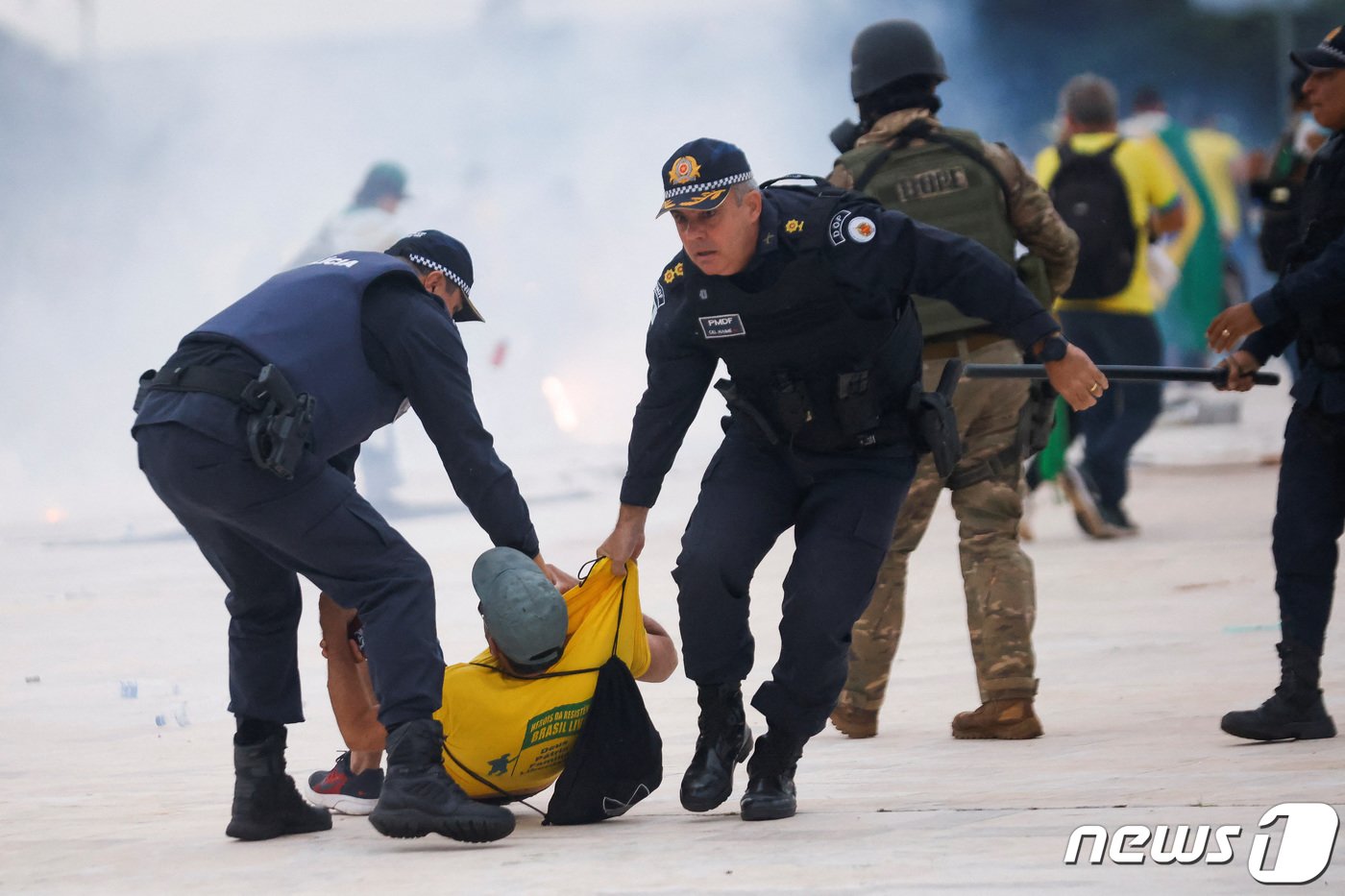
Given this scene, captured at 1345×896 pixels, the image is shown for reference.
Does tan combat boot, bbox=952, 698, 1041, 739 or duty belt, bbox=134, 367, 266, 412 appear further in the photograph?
tan combat boot, bbox=952, 698, 1041, 739

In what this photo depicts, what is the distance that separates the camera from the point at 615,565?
4.05 m

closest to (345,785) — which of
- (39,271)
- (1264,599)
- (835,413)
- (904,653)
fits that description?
(835,413)

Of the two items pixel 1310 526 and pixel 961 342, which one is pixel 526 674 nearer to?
pixel 961 342

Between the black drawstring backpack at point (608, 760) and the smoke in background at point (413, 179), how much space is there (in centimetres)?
866

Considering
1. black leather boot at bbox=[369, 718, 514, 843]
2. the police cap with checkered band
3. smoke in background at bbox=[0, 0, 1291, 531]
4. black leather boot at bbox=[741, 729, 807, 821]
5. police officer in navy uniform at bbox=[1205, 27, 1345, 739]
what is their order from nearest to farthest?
black leather boot at bbox=[369, 718, 514, 843], black leather boot at bbox=[741, 729, 807, 821], the police cap with checkered band, police officer in navy uniform at bbox=[1205, 27, 1345, 739], smoke in background at bbox=[0, 0, 1291, 531]

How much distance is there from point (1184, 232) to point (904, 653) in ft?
31.6

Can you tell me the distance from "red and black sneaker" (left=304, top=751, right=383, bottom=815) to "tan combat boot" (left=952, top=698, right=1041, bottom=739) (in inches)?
61.3

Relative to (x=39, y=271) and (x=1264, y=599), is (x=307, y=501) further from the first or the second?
(x=39, y=271)

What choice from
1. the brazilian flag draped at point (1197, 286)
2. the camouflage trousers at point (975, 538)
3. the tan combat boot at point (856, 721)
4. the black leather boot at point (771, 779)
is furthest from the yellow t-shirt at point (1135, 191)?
the brazilian flag draped at point (1197, 286)

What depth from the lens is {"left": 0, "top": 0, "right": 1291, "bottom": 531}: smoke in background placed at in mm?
12477

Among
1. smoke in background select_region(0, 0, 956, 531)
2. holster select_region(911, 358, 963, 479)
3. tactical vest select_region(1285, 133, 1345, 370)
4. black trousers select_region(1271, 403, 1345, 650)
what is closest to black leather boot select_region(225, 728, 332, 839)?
holster select_region(911, 358, 963, 479)

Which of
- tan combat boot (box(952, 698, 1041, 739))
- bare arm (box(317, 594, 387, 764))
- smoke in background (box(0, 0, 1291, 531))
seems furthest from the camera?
smoke in background (box(0, 0, 1291, 531))

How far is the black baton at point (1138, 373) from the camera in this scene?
4617 mm

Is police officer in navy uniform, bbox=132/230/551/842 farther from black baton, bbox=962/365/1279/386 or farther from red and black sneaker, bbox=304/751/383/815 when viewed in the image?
black baton, bbox=962/365/1279/386
